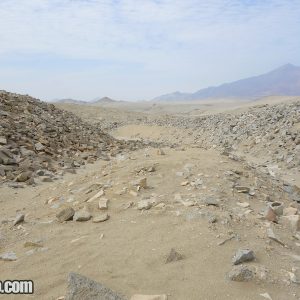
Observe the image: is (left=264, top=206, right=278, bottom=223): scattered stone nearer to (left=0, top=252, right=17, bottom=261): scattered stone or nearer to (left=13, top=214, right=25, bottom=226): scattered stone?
(left=0, top=252, right=17, bottom=261): scattered stone

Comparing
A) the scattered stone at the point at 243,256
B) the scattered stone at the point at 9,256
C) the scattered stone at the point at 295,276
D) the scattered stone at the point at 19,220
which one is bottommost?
the scattered stone at the point at 9,256

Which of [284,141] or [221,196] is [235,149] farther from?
[221,196]

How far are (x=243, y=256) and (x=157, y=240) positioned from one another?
100 centimetres

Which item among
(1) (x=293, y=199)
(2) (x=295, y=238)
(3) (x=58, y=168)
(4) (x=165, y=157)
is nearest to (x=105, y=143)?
(3) (x=58, y=168)

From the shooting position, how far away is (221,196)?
18.5 feet

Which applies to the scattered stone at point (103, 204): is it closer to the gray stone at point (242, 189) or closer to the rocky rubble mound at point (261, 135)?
the gray stone at point (242, 189)

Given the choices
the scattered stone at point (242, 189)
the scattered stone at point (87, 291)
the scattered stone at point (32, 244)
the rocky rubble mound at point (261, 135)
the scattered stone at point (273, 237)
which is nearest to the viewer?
the scattered stone at point (87, 291)

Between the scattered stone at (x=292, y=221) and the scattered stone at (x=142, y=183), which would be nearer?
the scattered stone at (x=292, y=221)

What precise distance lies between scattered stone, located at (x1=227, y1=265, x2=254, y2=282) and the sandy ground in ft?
0.15

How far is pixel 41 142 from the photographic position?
431 inches

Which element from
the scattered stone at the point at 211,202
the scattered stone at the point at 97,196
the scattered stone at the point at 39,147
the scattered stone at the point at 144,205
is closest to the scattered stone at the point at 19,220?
the scattered stone at the point at 97,196

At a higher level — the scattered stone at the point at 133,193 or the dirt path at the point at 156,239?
the scattered stone at the point at 133,193

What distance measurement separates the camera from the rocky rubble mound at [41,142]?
29.7 ft

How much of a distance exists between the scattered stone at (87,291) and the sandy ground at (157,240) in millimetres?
301
